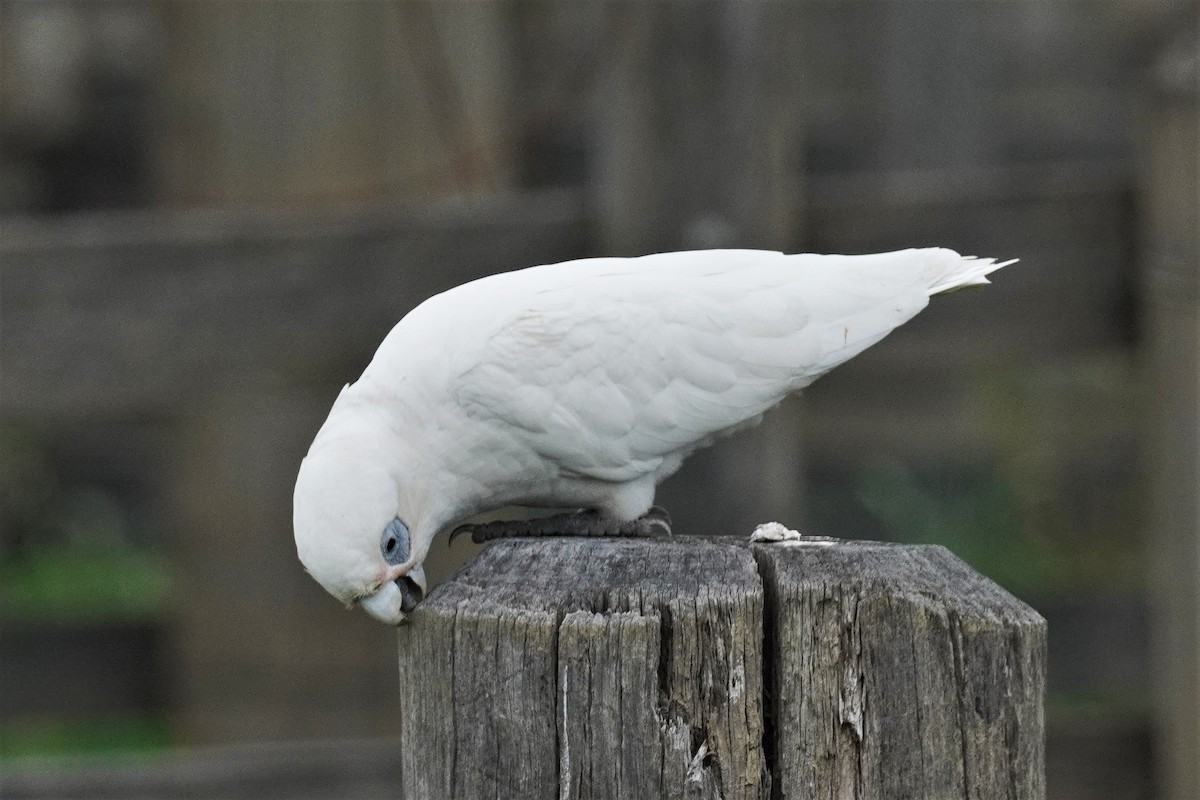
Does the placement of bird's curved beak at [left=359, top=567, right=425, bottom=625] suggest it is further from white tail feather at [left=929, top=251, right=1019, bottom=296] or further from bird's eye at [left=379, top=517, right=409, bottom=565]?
white tail feather at [left=929, top=251, right=1019, bottom=296]

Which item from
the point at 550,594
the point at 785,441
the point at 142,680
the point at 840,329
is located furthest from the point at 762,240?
the point at 142,680

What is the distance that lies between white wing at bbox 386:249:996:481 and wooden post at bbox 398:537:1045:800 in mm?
661

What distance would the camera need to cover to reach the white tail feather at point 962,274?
8.14ft

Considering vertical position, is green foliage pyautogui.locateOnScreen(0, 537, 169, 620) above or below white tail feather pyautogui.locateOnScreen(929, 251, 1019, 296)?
below

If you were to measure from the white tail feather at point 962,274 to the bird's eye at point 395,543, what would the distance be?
1.08 m

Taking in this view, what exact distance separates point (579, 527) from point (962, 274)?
0.85 metres

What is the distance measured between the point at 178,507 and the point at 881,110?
359 cm

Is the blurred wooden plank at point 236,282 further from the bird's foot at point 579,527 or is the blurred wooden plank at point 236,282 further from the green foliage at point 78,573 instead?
the green foliage at point 78,573

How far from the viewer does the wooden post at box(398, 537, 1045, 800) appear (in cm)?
162

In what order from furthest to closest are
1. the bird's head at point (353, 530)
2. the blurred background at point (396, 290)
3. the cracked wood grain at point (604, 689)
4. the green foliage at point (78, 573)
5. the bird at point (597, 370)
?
the green foliage at point (78, 573)
the blurred background at point (396, 290)
the bird at point (597, 370)
the bird's head at point (353, 530)
the cracked wood grain at point (604, 689)

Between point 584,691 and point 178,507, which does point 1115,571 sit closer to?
point 178,507

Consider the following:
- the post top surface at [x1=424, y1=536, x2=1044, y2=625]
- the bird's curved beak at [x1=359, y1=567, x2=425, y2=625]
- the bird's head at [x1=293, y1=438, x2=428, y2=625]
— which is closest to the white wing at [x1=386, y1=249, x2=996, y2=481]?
the bird's head at [x1=293, y1=438, x2=428, y2=625]

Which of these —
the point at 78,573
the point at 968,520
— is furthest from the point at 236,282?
the point at 78,573

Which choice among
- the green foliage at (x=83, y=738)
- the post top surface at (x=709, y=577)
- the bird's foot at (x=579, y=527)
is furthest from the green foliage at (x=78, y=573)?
the post top surface at (x=709, y=577)
